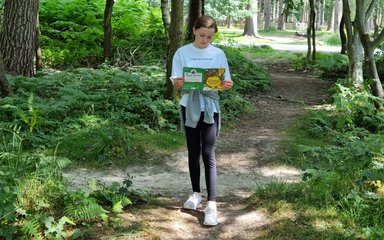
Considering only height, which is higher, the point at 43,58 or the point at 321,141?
the point at 43,58

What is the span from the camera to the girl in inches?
175

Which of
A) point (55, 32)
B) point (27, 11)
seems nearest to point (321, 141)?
point (27, 11)

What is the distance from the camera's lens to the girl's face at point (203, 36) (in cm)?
441

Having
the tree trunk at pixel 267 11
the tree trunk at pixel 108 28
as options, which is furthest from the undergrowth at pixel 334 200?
the tree trunk at pixel 267 11

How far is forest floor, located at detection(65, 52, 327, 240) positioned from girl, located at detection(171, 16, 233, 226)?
0.91ft

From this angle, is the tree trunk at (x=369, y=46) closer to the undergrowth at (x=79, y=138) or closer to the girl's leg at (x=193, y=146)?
the undergrowth at (x=79, y=138)

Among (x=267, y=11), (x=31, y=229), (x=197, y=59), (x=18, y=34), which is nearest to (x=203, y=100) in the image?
(x=197, y=59)

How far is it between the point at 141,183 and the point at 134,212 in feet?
5.25

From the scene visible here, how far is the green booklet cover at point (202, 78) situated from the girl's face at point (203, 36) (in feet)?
0.96

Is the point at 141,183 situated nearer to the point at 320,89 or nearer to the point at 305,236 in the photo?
the point at 305,236

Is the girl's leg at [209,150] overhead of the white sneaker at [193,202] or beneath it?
overhead

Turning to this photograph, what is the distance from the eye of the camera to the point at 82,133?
24.6 feet

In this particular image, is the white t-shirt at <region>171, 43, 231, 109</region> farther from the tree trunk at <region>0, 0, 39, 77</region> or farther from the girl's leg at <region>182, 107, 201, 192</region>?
the tree trunk at <region>0, 0, 39, 77</region>

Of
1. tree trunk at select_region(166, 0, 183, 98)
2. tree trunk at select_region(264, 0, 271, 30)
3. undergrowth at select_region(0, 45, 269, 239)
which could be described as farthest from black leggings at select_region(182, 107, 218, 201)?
tree trunk at select_region(264, 0, 271, 30)
